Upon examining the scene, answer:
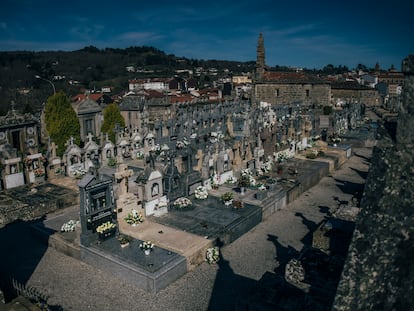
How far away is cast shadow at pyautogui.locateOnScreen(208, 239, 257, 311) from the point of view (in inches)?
338

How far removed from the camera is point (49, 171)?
17.8 meters

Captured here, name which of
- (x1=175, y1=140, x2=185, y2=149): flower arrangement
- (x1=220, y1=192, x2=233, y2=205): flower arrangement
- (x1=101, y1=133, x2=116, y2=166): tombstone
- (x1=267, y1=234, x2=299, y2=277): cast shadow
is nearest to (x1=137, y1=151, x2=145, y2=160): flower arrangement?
(x1=101, y1=133, x2=116, y2=166): tombstone

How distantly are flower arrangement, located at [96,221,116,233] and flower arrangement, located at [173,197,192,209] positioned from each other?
2924 millimetres

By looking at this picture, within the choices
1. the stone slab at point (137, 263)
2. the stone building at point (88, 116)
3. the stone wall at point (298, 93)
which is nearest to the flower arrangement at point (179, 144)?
the stone building at point (88, 116)

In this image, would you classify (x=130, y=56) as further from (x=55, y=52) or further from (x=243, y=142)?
(x=243, y=142)

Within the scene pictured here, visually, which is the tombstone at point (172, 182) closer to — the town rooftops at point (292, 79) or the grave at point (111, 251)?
the grave at point (111, 251)

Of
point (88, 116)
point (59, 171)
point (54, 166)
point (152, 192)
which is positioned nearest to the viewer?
→ point (152, 192)

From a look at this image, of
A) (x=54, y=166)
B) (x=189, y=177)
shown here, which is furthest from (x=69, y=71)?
(x=189, y=177)

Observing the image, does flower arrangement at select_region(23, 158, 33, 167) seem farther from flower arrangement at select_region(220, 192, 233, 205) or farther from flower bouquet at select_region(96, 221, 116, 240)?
flower arrangement at select_region(220, 192, 233, 205)

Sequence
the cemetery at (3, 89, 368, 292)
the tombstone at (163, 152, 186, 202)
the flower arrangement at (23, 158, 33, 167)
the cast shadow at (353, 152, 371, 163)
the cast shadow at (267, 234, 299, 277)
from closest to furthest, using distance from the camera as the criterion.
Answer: the cast shadow at (267, 234, 299, 277)
the cemetery at (3, 89, 368, 292)
the tombstone at (163, 152, 186, 202)
the flower arrangement at (23, 158, 33, 167)
the cast shadow at (353, 152, 371, 163)

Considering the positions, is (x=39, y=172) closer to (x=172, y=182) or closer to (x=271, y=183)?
(x=172, y=182)

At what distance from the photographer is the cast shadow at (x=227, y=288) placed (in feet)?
28.1

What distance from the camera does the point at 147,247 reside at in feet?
32.9

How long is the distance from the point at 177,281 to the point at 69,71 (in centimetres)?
9967
